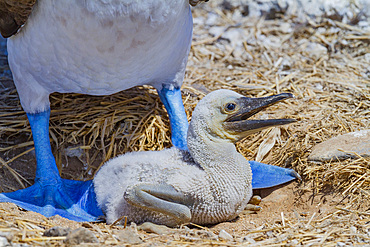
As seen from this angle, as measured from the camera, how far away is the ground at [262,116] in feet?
9.02

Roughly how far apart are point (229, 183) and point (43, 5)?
1.55 meters

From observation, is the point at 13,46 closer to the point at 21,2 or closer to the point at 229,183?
the point at 21,2

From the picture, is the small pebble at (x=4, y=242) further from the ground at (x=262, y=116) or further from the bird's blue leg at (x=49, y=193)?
the bird's blue leg at (x=49, y=193)

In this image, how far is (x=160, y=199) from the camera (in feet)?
9.55

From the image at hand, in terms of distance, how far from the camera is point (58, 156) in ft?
12.9

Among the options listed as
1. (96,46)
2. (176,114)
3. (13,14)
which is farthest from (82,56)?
(176,114)

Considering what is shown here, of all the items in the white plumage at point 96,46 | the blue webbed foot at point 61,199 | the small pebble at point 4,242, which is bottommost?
the blue webbed foot at point 61,199

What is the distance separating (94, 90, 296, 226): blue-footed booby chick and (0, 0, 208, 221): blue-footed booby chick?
13.8 inches

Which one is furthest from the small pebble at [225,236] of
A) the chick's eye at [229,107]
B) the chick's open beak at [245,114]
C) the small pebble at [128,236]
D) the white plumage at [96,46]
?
the white plumage at [96,46]

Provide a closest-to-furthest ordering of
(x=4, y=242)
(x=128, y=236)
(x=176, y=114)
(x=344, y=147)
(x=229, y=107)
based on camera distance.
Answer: (x=4, y=242)
(x=128, y=236)
(x=229, y=107)
(x=344, y=147)
(x=176, y=114)

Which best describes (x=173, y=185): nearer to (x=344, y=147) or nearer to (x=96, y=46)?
(x=96, y=46)

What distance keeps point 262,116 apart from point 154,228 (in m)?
1.68

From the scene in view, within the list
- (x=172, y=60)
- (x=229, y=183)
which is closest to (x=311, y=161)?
(x=229, y=183)

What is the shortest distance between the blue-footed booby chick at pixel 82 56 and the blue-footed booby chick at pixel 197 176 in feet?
1.15
